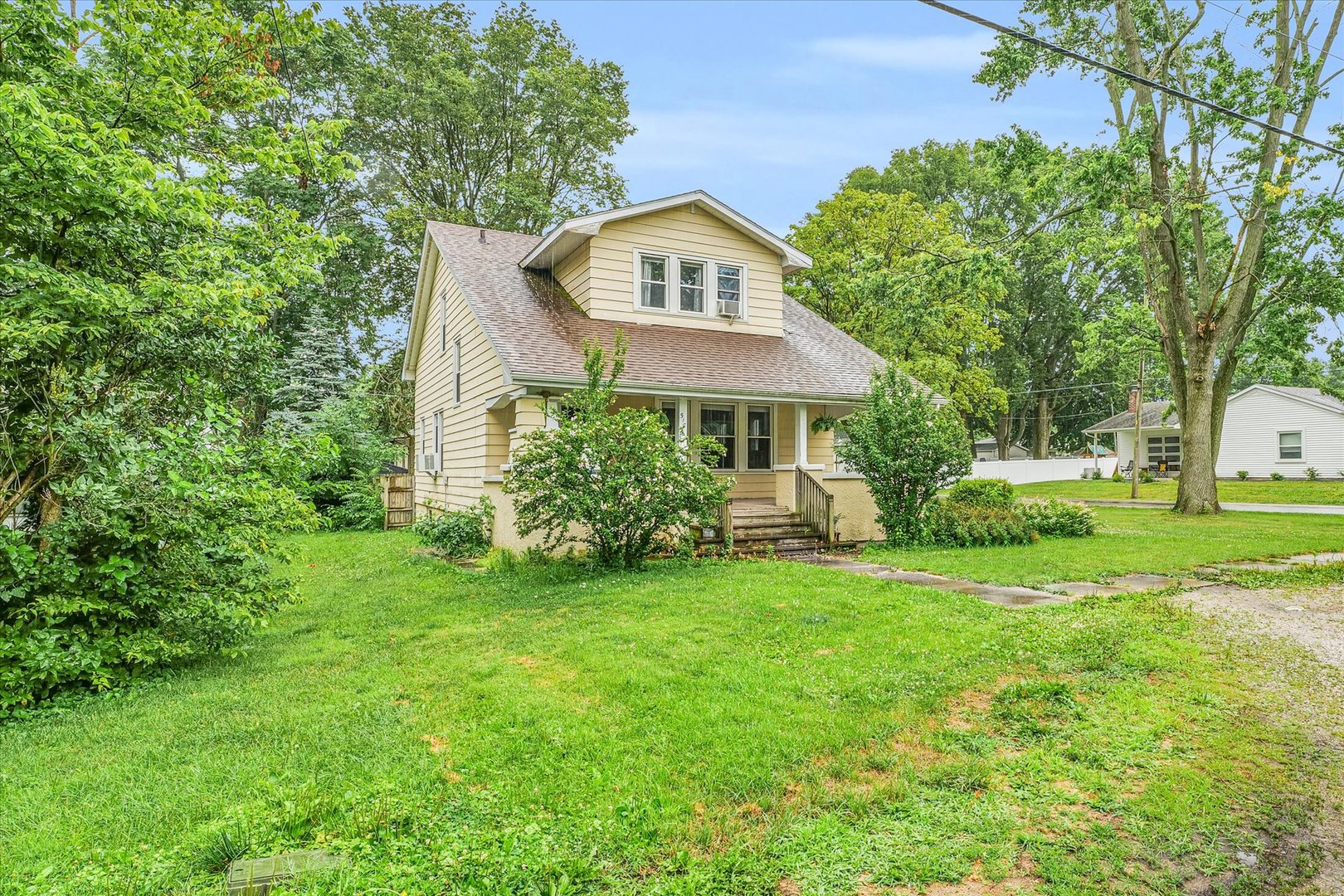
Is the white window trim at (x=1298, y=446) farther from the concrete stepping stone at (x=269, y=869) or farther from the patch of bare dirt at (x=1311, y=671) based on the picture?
the concrete stepping stone at (x=269, y=869)

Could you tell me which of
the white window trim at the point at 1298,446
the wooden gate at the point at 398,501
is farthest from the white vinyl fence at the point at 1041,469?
the wooden gate at the point at 398,501

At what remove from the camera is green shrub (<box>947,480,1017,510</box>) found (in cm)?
1210

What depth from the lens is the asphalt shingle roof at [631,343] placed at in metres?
10.7

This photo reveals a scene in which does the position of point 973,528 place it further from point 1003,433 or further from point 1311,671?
point 1003,433

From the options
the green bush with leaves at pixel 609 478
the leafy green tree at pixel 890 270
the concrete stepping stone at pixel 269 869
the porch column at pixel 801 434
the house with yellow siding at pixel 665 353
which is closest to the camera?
the concrete stepping stone at pixel 269 869

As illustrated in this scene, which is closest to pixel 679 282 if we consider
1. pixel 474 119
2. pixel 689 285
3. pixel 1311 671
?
pixel 689 285

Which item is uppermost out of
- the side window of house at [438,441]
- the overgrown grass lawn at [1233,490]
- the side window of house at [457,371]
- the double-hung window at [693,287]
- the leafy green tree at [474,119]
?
the leafy green tree at [474,119]

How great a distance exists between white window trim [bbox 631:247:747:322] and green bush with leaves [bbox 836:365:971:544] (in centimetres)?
371

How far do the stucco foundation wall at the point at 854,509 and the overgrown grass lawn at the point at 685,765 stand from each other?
5.83 meters

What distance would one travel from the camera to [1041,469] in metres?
34.2

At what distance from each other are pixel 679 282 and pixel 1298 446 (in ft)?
101

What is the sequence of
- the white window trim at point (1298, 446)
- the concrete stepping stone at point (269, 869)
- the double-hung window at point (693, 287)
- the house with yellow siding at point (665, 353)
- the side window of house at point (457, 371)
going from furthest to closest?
the white window trim at point (1298, 446) < the side window of house at point (457, 371) < the double-hung window at point (693, 287) < the house with yellow siding at point (665, 353) < the concrete stepping stone at point (269, 869)

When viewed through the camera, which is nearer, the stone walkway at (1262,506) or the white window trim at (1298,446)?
the stone walkway at (1262,506)

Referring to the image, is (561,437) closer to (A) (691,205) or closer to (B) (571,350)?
(B) (571,350)
